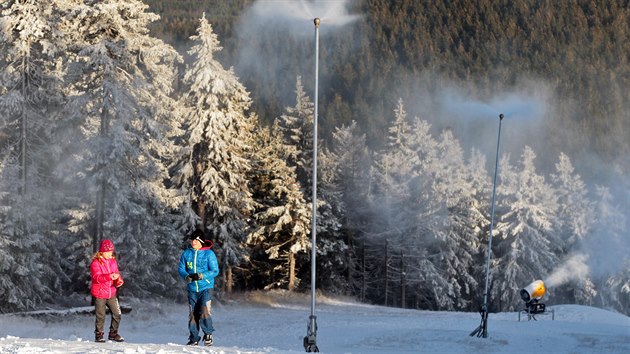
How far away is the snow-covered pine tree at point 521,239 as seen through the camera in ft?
195

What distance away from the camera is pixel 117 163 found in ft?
97.0

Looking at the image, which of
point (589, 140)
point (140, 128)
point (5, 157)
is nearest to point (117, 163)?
point (140, 128)

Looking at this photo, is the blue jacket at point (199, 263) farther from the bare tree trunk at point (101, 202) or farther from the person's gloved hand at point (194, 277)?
the bare tree trunk at point (101, 202)

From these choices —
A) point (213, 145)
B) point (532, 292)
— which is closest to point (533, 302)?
point (532, 292)

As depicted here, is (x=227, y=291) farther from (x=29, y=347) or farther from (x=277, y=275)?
(x=29, y=347)

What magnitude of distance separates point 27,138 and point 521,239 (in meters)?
42.1

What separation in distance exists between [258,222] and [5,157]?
21420mm

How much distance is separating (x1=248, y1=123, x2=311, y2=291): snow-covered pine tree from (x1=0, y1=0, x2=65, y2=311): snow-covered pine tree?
16670mm

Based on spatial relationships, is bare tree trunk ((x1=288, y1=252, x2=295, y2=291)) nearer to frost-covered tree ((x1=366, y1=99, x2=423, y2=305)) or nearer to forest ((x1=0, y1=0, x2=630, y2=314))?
forest ((x1=0, y1=0, x2=630, y2=314))

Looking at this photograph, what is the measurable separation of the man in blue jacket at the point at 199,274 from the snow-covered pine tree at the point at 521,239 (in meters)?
47.3

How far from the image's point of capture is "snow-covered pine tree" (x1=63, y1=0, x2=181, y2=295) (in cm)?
2809

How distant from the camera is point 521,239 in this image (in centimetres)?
6028

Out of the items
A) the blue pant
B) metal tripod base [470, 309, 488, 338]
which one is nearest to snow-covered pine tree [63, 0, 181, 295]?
metal tripod base [470, 309, 488, 338]

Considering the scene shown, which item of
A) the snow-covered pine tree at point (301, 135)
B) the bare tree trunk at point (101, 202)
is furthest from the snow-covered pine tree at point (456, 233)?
the bare tree trunk at point (101, 202)
